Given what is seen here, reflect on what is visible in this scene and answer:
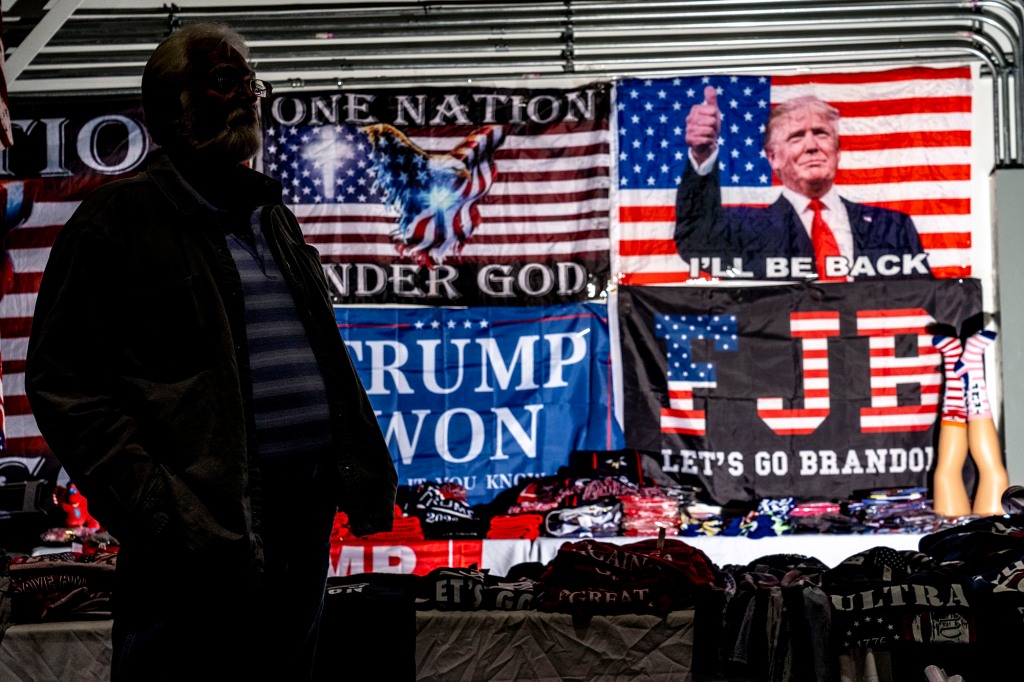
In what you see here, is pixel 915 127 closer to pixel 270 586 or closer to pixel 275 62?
pixel 275 62

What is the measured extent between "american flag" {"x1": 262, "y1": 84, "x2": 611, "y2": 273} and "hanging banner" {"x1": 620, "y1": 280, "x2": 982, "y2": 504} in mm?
608

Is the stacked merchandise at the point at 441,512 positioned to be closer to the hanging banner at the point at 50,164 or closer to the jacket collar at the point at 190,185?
the hanging banner at the point at 50,164

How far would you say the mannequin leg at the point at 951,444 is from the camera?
5859 mm

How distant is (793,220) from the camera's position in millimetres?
6227

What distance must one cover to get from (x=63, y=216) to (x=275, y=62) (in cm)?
151

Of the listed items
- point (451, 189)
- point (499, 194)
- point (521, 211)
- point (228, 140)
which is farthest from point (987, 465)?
point (228, 140)

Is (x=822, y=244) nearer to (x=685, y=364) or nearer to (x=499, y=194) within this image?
(x=685, y=364)

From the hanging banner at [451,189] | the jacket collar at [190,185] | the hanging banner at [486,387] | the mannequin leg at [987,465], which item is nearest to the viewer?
the jacket collar at [190,185]

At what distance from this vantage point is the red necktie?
6.21m

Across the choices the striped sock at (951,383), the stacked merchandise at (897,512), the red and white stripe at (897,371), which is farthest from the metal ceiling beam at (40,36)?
the striped sock at (951,383)

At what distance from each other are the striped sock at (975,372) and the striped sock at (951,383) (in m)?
0.03

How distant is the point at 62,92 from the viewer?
638 cm

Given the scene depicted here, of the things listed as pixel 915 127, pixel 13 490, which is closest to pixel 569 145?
pixel 915 127

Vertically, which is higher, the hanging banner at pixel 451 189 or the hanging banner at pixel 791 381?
the hanging banner at pixel 451 189
